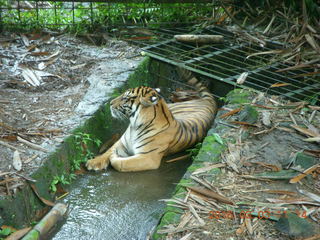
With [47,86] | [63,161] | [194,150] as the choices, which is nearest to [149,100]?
[194,150]

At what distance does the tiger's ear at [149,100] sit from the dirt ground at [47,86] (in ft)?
1.93

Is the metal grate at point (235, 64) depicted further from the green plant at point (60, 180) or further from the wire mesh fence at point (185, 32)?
the green plant at point (60, 180)

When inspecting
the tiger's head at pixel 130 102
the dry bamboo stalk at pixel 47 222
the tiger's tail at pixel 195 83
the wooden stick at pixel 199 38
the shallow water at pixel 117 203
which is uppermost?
the wooden stick at pixel 199 38

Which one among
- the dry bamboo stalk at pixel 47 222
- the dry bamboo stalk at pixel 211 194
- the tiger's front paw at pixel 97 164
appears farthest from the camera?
the tiger's front paw at pixel 97 164

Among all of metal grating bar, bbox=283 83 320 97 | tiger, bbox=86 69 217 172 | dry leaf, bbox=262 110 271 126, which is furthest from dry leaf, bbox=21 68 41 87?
metal grating bar, bbox=283 83 320 97

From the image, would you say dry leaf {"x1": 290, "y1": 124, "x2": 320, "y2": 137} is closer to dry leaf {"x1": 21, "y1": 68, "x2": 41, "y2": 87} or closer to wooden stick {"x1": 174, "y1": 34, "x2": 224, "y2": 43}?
wooden stick {"x1": 174, "y1": 34, "x2": 224, "y2": 43}

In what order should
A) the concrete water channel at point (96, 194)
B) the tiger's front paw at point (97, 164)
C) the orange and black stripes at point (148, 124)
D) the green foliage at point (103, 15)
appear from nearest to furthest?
the concrete water channel at point (96, 194) < the tiger's front paw at point (97, 164) < the orange and black stripes at point (148, 124) < the green foliage at point (103, 15)

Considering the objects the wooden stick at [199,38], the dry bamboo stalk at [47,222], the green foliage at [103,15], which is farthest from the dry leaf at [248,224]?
the green foliage at [103,15]

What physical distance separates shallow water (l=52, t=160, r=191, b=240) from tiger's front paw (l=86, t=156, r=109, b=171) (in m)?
0.07

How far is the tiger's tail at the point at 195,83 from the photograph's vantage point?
686 cm

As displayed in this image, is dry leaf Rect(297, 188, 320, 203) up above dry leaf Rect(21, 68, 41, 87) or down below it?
above

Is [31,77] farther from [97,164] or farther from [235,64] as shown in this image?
[235,64]

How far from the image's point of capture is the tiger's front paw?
5.33 meters

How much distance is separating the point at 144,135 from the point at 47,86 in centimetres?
156
